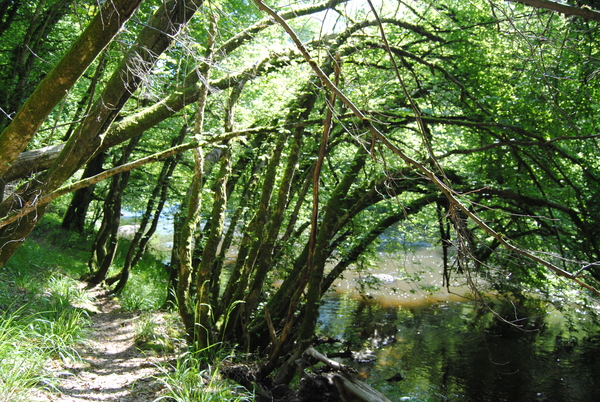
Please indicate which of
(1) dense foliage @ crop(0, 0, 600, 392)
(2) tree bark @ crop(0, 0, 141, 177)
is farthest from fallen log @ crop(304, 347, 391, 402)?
(2) tree bark @ crop(0, 0, 141, 177)

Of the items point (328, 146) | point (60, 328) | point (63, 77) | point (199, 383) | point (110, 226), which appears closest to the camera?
point (63, 77)

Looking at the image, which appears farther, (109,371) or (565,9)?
(109,371)

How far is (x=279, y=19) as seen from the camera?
2107mm

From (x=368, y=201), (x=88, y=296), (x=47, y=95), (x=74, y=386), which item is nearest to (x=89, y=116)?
(x=47, y=95)

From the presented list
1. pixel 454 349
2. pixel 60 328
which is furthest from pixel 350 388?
pixel 454 349

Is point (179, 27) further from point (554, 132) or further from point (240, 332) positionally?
point (554, 132)

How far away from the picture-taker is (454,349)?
910 cm

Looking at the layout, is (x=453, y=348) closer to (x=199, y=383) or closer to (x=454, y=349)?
(x=454, y=349)

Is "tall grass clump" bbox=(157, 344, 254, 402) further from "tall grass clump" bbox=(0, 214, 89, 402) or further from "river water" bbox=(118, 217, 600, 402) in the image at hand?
"river water" bbox=(118, 217, 600, 402)

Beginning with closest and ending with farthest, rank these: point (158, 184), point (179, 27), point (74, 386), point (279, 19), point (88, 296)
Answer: point (279, 19), point (179, 27), point (74, 386), point (88, 296), point (158, 184)

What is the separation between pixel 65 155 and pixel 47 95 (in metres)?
0.79

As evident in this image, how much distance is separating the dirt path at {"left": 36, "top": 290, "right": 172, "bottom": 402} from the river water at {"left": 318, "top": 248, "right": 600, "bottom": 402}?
292cm

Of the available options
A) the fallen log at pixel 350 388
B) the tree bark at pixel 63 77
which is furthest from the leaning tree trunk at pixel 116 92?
the fallen log at pixel 350 388

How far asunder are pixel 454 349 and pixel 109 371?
23.3 feet
